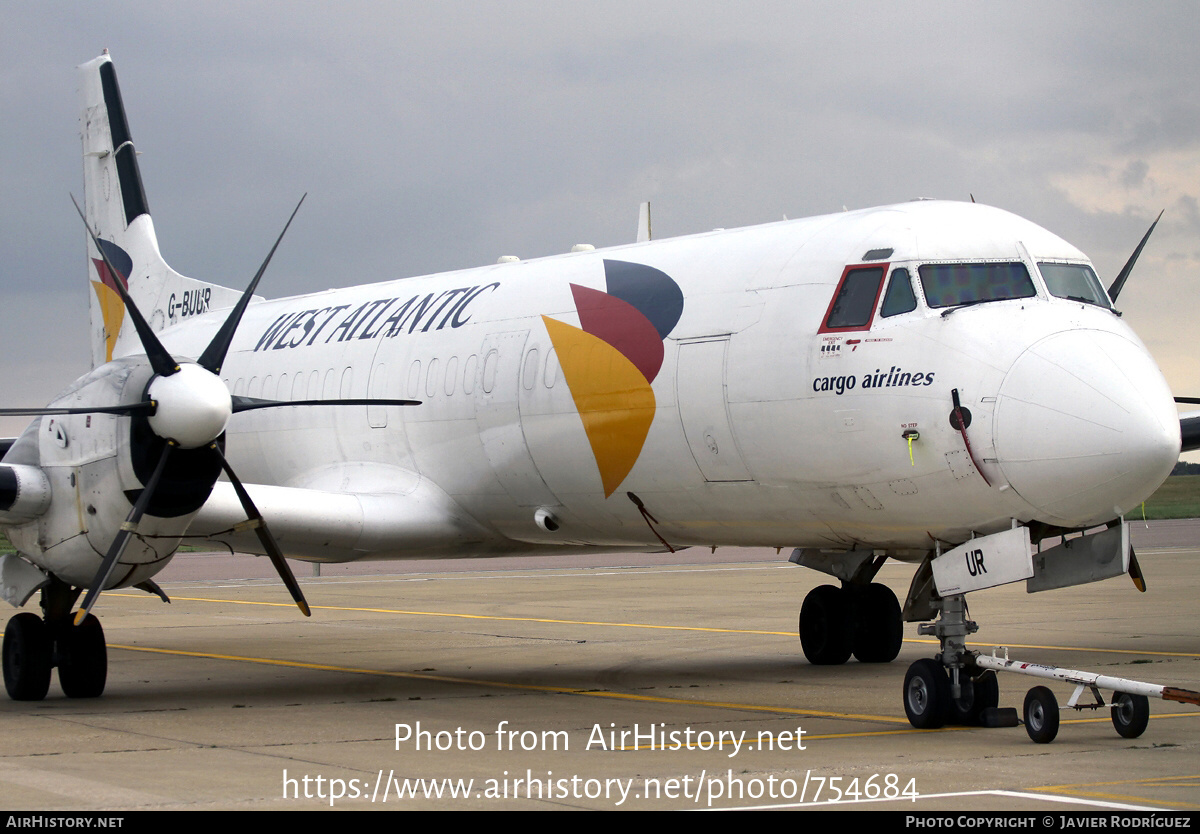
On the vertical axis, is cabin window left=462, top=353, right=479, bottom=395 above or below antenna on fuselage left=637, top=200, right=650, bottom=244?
below

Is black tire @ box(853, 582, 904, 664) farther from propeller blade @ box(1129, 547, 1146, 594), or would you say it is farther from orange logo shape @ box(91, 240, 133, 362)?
orange logo shape @ box(91, 240, 133, 362)

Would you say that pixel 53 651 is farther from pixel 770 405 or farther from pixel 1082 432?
pixel 1082 432

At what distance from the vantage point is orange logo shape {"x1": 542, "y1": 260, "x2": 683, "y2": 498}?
11477 mm

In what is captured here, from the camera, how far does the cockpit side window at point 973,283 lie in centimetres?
990

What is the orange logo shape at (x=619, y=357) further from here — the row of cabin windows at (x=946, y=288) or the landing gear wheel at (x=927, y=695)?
the landing gear wheel at (x=927, y=695)

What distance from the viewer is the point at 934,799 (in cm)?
700

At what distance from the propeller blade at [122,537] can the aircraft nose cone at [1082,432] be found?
5743mm

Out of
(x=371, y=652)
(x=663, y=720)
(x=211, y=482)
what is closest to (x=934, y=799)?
(x=663, y=720)

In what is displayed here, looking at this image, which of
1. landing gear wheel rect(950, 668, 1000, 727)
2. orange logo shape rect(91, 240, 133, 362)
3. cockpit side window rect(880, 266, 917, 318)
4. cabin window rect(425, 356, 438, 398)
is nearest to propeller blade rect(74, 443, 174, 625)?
cabin window rect(425, 356, 438, 398)

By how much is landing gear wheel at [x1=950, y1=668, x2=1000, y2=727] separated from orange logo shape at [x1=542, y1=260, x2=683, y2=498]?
127 inches

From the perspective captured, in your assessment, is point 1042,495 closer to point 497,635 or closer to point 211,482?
point 211,482

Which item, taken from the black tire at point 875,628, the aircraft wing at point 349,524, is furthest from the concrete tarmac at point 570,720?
the aircraft wing at point 349,524

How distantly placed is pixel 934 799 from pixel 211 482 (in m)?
5.86
